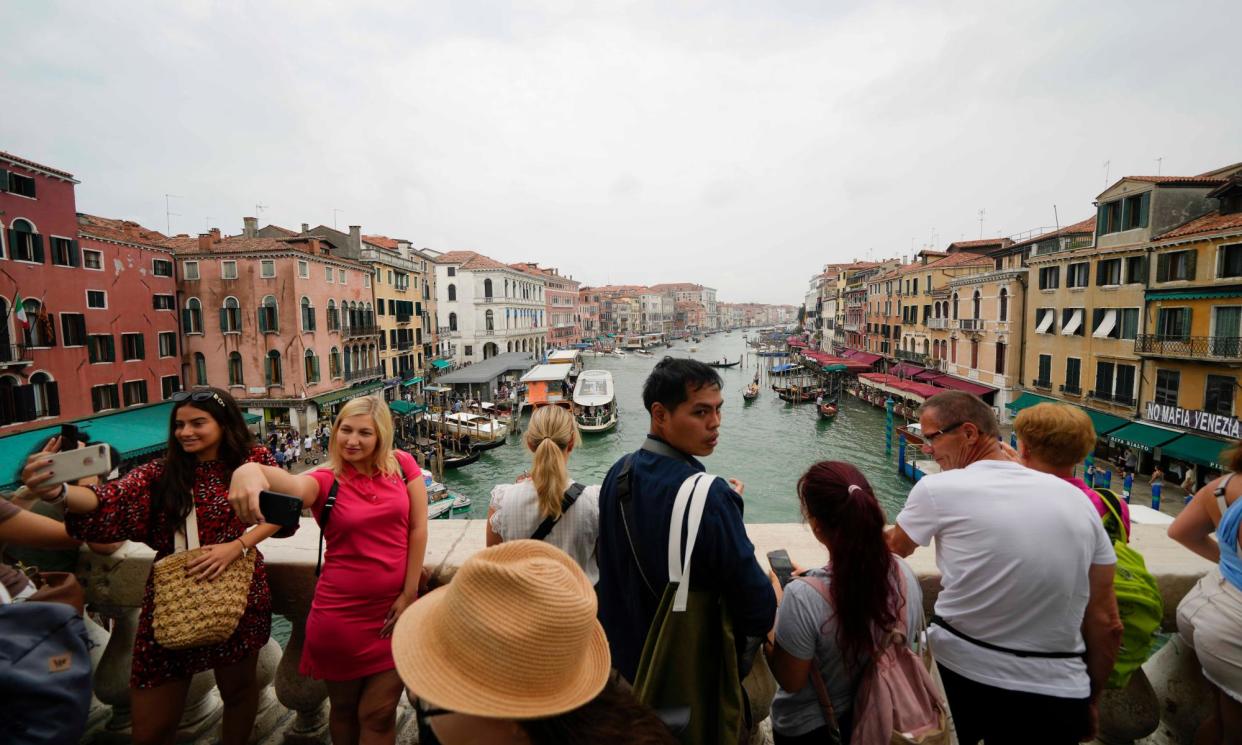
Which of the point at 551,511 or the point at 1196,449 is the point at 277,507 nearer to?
the point at 551,511

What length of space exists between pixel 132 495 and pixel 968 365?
95.0 ft

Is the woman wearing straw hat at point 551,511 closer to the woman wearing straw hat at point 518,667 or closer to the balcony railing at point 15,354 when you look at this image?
the woman wearing straw hat at point 518,667

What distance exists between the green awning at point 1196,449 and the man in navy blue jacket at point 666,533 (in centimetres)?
1711

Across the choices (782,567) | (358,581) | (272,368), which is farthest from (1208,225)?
(272,368)

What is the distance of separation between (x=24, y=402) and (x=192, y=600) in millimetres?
Answer: 19024

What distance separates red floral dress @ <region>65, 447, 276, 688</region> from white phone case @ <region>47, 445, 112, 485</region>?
0.78 ft

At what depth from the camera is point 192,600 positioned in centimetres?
162

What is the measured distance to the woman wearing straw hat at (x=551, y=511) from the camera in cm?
201

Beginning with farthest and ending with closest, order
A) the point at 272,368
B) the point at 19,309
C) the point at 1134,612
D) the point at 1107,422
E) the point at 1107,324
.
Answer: the point at 272,368 < the point at 1107,324 < the point at 1107,422 < the point at 19,309 < the point at 1134,612

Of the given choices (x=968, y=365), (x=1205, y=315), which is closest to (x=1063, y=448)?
(x=1205, y=315)

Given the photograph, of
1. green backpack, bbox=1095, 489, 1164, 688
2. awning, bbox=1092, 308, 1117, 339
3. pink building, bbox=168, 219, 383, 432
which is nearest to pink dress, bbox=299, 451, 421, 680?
green backpack, bbox=1095, 489, 1164, 688

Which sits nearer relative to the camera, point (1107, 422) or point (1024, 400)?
point (1107, 422)

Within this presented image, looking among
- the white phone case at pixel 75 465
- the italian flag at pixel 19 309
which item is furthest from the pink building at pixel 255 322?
the white phone case at pixel 75 465

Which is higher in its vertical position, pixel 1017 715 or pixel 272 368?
pixel 1017 715
